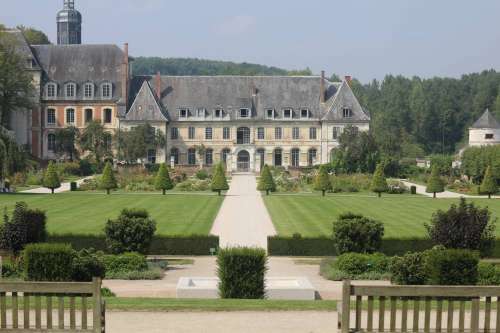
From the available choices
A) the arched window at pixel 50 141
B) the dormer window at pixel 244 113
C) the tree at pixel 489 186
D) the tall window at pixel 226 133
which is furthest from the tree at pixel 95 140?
the tree at pixel 489 186

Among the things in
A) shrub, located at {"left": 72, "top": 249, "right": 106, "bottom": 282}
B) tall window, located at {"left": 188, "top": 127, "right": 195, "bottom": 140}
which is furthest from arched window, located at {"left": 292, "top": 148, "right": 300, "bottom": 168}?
shrub, located at {"left": 72, "top": 249, "right": 106, "bottom": 282}

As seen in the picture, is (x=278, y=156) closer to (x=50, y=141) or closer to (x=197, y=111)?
(x=197, y=111)

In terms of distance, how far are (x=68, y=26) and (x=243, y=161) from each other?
27504mm

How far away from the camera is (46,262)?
14438mm

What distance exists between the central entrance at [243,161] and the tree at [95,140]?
11776 millimetres

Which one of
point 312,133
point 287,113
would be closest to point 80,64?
point 287,113

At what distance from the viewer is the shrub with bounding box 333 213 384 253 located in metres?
20.9

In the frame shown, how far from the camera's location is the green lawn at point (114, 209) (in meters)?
28.4

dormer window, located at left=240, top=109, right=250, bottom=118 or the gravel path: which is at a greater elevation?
dormer window, located at left=240, top=109, right=250, bottom=118

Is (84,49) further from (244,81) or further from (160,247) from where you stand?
(160,247)

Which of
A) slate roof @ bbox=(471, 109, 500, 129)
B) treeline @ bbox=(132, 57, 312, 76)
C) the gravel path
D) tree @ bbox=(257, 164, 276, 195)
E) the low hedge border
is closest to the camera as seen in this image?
the low hedge border

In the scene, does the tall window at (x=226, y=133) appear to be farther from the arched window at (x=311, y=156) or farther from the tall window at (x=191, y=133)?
the arched window at (x=311, y=156)

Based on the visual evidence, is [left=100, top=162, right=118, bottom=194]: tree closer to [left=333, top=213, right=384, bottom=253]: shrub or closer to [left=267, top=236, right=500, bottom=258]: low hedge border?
[left=267, top=236, right=500, bottom=258]: low hedge border

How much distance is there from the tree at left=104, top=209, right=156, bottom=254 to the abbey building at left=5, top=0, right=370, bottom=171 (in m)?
52.2
